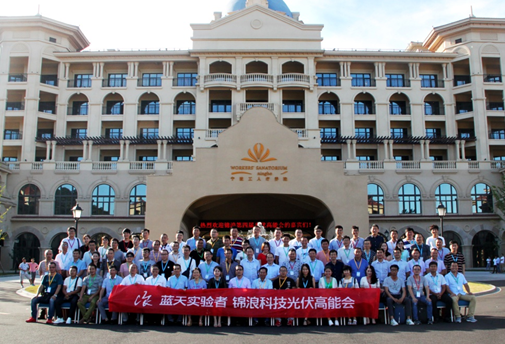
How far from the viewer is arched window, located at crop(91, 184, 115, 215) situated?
152 ft

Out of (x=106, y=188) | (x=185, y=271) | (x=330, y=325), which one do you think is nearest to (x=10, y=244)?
(x=106, y=188)

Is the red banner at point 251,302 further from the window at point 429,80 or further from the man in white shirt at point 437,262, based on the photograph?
the window at point 429,80

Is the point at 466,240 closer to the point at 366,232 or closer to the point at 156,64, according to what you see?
the point at 366,232

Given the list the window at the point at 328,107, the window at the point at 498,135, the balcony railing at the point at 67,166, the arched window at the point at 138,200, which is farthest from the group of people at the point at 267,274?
the window at the point at 498,135

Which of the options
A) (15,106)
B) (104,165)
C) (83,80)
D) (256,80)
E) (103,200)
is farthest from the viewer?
(83,80)

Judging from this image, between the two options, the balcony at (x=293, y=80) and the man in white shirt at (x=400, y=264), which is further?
the balcony at (x=293, y=80)

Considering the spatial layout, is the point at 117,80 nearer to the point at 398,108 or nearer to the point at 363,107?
the point at 363,107

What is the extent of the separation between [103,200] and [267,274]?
3577cm

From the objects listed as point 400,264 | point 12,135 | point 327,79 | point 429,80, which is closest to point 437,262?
point 400,264

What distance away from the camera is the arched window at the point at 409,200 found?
45969mm

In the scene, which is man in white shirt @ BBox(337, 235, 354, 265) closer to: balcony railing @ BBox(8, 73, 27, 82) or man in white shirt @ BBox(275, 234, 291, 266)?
man in white shirt @ BBox(275, 234, 291, 266)

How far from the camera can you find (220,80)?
165 ft

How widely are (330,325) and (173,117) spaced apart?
41213 millimetres

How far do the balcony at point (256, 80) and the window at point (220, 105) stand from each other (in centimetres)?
302
